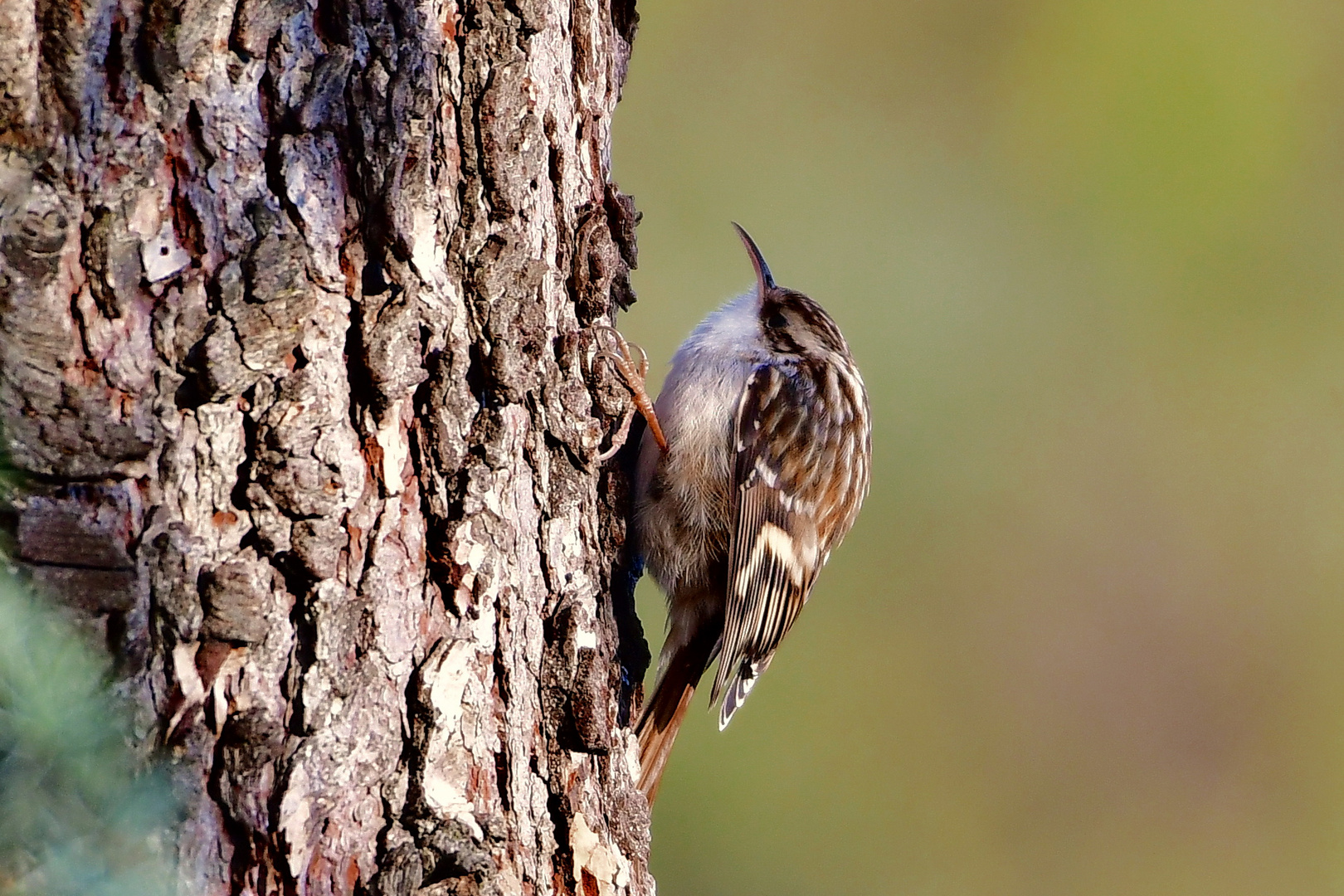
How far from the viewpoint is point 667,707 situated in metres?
2.43

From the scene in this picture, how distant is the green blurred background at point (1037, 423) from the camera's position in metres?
A: 5.16

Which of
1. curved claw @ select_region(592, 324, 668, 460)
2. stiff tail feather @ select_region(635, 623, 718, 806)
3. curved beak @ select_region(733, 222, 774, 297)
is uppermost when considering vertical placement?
curved beak @ select_region(733, 222, 774, 297)

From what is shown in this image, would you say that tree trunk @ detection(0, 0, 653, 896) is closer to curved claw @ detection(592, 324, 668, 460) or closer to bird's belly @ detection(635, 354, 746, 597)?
curved claw @ detection(592, 324, 668, 460)

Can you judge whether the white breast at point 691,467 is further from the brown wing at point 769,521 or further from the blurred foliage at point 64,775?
the blurred foliage at point 64,775

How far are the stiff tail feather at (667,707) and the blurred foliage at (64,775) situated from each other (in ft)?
3.52

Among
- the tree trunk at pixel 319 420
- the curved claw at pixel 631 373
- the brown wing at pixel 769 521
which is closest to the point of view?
the tree trunk at pixel 319 420

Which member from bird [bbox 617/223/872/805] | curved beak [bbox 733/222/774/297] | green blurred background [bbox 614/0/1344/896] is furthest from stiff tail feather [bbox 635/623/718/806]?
green blurred background [bbox 614/0/1344/896]

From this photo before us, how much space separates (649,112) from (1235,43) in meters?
4.03

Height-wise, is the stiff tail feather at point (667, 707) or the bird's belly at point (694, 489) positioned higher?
the bird's belly at point (694, 489)

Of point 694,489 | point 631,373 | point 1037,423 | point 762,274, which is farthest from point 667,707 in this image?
point 1037,423

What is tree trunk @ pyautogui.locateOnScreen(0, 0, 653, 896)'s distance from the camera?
3.98ft

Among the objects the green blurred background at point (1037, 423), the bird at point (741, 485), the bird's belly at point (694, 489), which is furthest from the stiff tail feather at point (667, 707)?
the green blurred background at point (1037, 423)

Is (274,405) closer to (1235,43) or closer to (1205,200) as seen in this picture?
(1205,200)

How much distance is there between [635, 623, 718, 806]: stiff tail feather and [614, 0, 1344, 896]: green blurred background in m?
2.12
